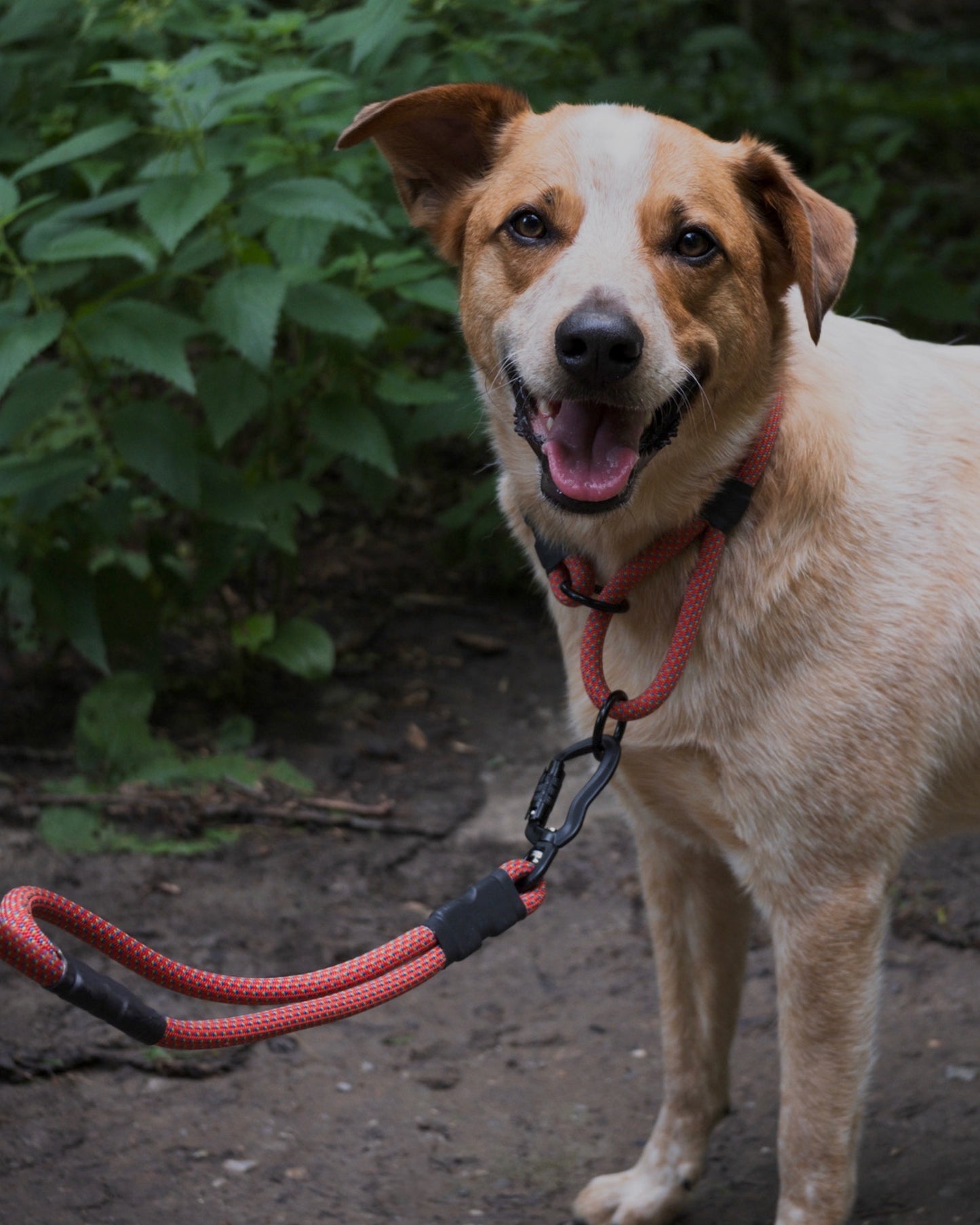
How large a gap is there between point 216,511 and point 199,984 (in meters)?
2.18

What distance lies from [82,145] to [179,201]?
0.29 metres

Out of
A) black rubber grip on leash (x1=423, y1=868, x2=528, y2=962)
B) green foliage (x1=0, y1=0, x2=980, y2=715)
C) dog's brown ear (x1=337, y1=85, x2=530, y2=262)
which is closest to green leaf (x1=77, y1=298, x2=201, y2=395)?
green foliage (x1=0, y1=0, x2=980, y2=715)

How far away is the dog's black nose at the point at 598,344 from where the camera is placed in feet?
6.88

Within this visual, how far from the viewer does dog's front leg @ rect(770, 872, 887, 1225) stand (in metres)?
2.38

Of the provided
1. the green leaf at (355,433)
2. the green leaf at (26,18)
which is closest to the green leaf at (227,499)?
the green leaf at (355,433)

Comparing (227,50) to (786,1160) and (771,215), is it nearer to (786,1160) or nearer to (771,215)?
(771,215)

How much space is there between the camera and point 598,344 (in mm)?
2100

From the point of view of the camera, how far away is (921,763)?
7.88 feet

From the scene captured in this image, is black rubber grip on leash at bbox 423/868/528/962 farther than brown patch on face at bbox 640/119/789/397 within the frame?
No

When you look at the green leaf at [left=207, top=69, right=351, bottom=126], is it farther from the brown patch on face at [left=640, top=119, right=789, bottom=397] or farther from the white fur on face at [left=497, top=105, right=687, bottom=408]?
the brown patch on face at [left=640, top=119, right=789, bottom=397]

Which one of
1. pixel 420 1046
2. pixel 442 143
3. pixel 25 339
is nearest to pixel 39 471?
pixel 25 339

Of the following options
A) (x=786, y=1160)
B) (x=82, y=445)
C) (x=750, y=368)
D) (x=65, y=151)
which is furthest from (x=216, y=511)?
(x=786, y=1160)

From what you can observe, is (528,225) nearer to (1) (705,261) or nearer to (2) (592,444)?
(1) (705,261)

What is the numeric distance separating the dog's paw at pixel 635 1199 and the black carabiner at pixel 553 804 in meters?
1.01
